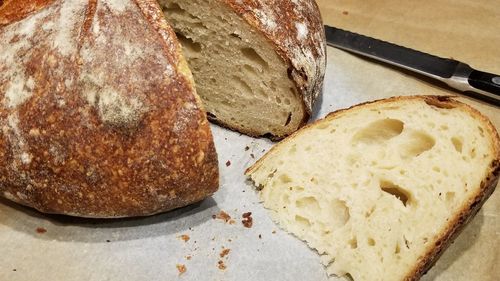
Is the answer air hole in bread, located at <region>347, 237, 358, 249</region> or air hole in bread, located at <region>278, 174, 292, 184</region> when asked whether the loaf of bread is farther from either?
air hole in bread, located at <region>347, 237, 358, 249</region>

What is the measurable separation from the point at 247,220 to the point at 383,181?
21.8 inches

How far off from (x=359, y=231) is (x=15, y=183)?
1.26 meters

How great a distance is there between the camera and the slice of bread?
1.98 m

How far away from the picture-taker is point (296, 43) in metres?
2.36

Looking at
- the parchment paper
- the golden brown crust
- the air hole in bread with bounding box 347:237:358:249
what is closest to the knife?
the parchment paper

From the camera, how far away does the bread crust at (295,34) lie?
7.48ft

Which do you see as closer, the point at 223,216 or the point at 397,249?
the point at 397,249

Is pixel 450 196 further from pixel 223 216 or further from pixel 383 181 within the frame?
pixel 223 216

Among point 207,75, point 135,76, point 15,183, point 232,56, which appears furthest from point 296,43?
point 15,183

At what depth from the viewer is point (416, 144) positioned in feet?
7.30

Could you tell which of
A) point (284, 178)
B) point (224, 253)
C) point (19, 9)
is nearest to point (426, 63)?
point (284, 178)

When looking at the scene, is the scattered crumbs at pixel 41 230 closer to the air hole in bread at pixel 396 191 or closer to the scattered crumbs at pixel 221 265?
the scattered crumbs at pixel 221 265

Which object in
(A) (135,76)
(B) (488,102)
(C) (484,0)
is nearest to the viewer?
(A) (135,76)

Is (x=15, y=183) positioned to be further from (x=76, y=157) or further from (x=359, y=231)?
(x=359, y=231)
